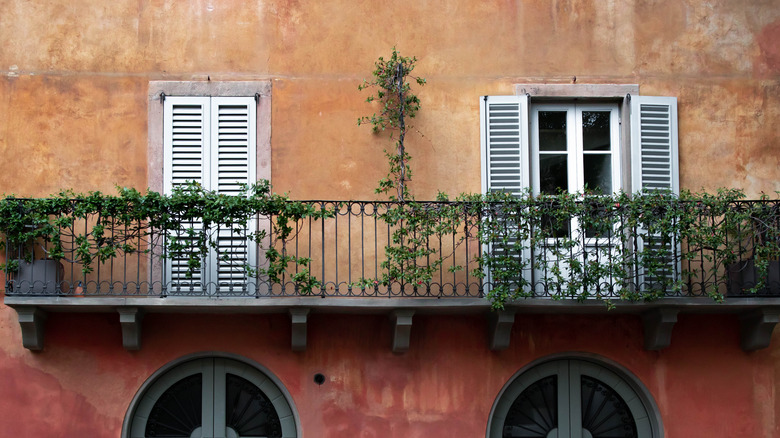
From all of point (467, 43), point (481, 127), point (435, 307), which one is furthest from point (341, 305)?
point (467, 43)

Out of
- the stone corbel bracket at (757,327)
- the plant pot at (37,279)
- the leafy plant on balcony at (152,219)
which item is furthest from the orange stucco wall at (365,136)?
the leafy plant on balcony at (152,219)

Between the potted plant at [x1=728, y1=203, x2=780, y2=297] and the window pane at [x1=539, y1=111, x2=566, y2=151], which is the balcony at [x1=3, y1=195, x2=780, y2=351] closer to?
the potted plant at [x1=728, y1=203, x2=780, y2=297]

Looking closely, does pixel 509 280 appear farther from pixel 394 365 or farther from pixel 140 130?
pixel 140 130

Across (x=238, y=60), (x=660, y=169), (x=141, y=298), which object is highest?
(x=238, y=60)

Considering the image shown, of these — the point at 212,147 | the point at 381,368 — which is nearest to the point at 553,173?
the point at 381,368

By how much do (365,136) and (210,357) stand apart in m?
2.75

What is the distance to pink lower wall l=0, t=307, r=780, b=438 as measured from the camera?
10.4 metres

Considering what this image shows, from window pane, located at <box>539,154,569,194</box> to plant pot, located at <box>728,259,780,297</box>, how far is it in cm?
194

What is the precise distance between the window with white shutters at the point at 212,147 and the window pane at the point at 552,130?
3.04 meters

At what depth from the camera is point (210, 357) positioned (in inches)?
417

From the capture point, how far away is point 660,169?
10.9 m

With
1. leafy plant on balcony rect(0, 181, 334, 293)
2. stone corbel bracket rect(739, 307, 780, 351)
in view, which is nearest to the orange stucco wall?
stone corbel bracket rect(739, 307, 780, 351)

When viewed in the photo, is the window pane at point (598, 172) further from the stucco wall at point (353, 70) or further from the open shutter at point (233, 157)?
the open shutter at point (233, 157)

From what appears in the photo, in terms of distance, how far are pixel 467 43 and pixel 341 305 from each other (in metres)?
3.13
